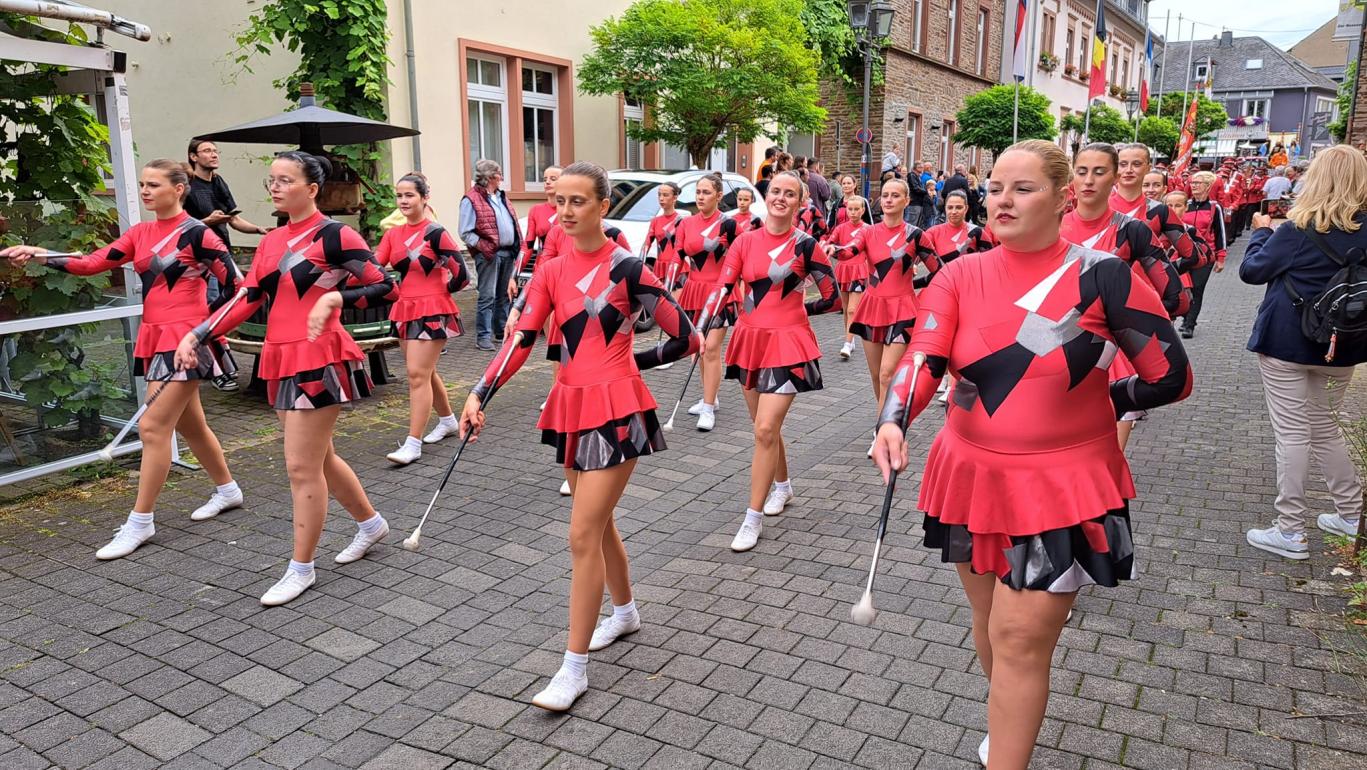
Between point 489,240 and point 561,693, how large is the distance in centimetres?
835

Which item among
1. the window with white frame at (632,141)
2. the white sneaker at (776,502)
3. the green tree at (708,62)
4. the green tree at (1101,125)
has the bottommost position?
the white sneaker at (776,502)

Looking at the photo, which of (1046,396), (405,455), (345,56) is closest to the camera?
(1046,396)

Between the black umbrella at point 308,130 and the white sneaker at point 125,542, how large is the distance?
444cm

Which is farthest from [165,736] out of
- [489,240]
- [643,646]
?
[489,240]

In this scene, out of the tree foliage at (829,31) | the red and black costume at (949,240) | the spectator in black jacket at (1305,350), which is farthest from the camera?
the tree foliage at (829,31)

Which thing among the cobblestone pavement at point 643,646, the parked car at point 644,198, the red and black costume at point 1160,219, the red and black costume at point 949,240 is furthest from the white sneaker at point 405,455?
the parked car at point 644,198

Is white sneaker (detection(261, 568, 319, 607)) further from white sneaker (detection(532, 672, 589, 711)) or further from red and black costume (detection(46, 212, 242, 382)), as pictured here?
white sneaker (detection(532, 672, 589, 711))

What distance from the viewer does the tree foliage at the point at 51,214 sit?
21.0ft

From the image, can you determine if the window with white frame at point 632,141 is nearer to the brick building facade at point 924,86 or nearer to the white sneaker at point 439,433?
the brick building facade at point 924,86

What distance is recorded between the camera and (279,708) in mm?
3744

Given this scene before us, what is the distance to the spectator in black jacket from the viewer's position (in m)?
4.83

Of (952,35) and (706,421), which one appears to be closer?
(706,421)

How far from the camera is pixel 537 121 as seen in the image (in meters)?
17.0

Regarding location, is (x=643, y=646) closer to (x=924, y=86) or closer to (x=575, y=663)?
(x=575, y=663)
